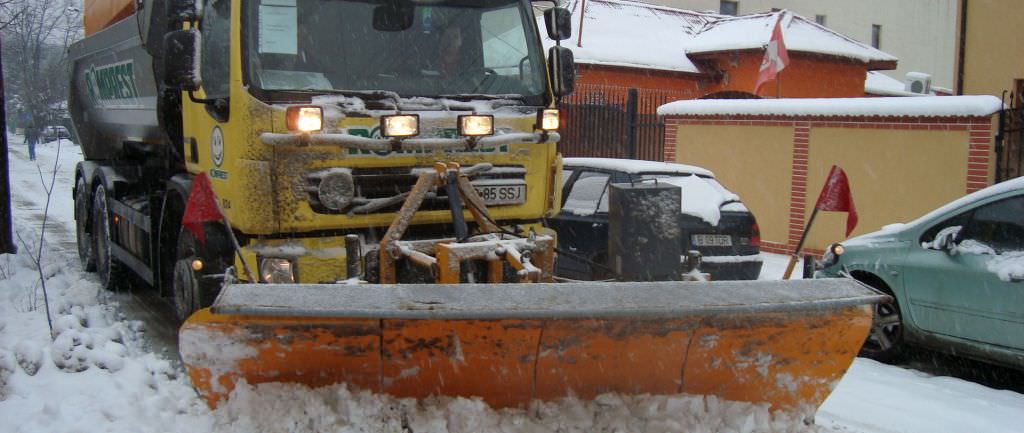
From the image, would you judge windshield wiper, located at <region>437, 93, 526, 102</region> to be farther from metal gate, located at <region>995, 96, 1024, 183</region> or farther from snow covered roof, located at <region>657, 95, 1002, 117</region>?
metal gate, located at <region>995, 96, 1024, 183</region>

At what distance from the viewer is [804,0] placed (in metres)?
36.2

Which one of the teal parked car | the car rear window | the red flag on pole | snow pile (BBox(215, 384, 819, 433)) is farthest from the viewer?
the red flag on pole

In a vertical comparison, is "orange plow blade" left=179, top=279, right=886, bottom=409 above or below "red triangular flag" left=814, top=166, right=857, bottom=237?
below

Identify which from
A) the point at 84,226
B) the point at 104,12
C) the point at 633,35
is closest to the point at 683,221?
the point at 104,12

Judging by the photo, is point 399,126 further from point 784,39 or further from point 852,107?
point 784,39

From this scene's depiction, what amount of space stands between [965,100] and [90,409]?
30.6ft

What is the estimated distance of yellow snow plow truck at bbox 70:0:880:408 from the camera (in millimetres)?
4027

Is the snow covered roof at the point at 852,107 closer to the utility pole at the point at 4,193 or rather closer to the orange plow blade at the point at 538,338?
the orange plow blade at the point at 538,338

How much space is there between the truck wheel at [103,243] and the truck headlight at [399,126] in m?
4.52

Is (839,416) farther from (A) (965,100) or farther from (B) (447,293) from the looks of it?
(A) (965,100)

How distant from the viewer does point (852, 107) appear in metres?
11.2

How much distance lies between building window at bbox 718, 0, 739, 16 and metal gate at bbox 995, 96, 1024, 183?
25448mm

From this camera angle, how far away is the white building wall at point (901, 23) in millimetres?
36406

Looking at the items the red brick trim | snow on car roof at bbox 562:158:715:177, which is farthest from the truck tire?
the red brick trim
